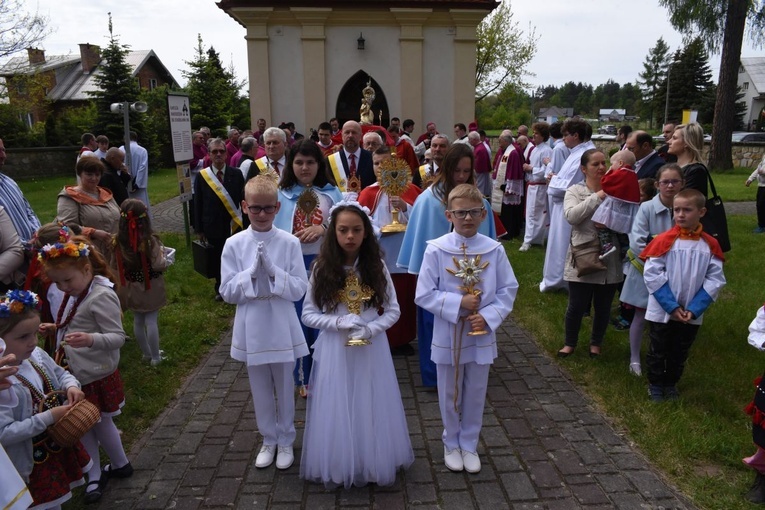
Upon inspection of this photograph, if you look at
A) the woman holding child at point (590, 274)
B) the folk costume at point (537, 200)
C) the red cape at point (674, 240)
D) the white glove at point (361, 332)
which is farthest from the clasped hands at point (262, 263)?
the folk costume at point (537, 200)

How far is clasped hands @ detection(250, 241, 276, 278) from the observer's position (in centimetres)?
357

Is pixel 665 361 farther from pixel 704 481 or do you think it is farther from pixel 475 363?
pixel 475 363

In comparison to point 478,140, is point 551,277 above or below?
below

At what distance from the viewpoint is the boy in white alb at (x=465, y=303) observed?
3.76 m

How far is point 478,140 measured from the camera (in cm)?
1241

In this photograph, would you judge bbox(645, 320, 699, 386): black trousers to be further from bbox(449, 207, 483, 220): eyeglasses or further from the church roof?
the church roof

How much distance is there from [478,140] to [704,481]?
370 inches

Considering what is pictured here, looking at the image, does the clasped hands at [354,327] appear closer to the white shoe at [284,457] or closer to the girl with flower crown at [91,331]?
the white shoe at [284,457]

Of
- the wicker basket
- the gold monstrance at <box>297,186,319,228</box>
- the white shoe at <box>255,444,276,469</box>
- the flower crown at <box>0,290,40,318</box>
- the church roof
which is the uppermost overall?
the church roof

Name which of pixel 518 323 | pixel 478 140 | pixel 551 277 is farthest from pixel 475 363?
pixel 478 140

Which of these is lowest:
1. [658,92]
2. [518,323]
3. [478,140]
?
[518,323]

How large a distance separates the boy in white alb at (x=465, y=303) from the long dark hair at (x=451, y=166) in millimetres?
1012

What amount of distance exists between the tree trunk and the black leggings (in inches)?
746

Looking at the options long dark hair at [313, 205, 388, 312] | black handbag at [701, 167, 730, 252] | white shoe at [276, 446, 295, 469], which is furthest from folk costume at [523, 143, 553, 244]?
white shoe at [276, 446, 295, 469]
